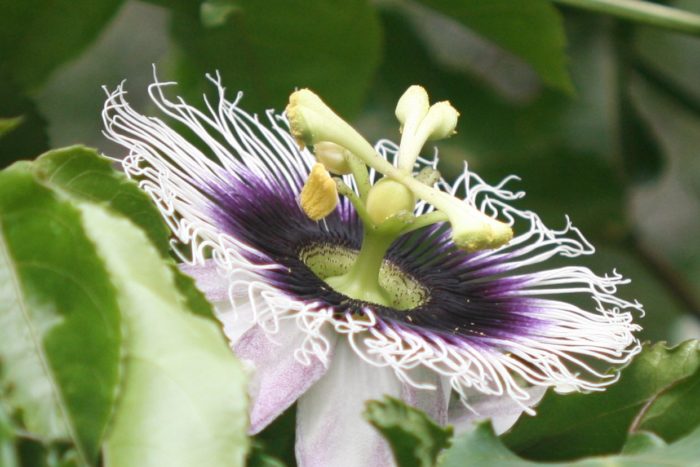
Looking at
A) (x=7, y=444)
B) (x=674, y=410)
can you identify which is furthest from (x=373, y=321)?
(x=7, y=444)

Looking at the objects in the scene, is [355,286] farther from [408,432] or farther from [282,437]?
[408,432]

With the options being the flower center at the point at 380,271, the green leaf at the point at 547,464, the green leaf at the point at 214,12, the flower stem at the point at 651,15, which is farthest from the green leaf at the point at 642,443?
the flower stem at the point at 651,15

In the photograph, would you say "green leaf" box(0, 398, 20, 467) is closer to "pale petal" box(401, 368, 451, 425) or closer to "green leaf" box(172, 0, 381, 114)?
"pale petal" box(401, 368, 451, 425)

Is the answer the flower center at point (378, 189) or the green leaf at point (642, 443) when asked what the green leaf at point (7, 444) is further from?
the flower center at point (378, 189)

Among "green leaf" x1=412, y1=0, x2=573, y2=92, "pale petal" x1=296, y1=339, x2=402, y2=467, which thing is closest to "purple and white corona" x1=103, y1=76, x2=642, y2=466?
"pale petal" x1=296, y1=339, x2=402, y2=467

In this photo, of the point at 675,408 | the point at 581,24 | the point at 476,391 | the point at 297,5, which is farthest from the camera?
the point at 581,24

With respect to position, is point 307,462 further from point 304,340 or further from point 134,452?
point 134,452

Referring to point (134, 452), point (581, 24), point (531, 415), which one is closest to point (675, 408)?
point (531, 415)
